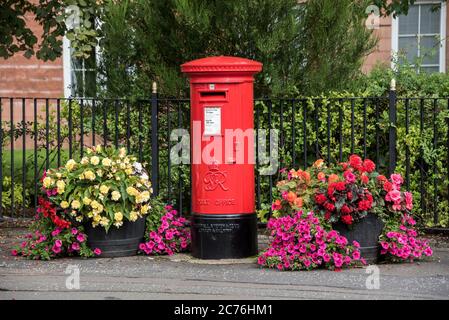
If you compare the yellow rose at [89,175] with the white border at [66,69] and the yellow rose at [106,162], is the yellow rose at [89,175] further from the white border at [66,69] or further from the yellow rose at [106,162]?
the white border at [66,69]

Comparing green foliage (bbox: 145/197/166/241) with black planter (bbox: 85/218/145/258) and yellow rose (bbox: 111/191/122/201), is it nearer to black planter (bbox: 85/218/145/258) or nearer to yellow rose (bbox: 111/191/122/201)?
black planter (bbox: 85/218/145/258)

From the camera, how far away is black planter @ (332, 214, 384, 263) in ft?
26.6

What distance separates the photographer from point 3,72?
17.6 m

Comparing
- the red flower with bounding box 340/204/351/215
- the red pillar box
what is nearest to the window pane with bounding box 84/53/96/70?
the red pillar box

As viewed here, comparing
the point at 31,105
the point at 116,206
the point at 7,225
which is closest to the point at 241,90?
the point at 116,206

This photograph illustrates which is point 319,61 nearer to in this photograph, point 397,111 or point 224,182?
point 397,111

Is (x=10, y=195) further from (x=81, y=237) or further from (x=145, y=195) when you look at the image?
(x=145, y=195)

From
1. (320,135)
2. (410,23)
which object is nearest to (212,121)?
(320,135)

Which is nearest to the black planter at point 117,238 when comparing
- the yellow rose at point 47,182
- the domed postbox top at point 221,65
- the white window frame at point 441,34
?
the yellow rose at point 47,182

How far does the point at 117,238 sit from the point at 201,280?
1.38 metres

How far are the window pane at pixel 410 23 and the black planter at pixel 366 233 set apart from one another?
30.7ft

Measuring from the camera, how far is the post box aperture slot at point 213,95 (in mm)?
8359
